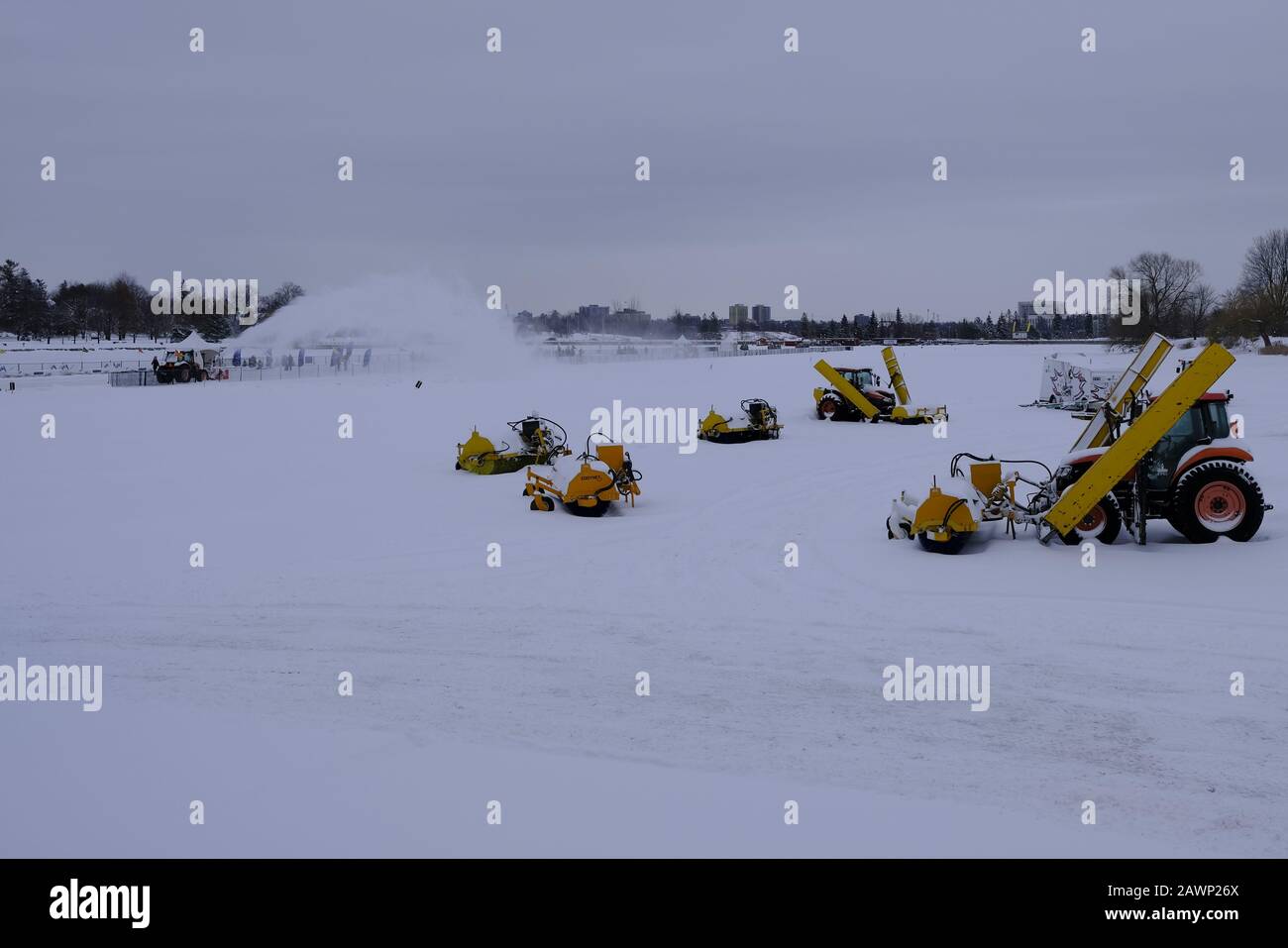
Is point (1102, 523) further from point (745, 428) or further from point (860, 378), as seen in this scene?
point (860, 378)

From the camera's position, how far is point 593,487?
15.3 meters

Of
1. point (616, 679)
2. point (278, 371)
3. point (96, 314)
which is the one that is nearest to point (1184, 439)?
point (616, 679)

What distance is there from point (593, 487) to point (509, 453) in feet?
18.3

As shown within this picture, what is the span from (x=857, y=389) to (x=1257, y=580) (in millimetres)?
20915

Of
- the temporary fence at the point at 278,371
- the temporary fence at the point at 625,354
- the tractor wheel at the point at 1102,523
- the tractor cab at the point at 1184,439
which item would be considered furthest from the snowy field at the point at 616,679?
the temporary fence at the point at 625,354

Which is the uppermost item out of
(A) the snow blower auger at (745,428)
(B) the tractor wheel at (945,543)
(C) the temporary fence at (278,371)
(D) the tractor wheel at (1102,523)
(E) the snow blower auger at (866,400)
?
(C) the temporary fence at (278,371)

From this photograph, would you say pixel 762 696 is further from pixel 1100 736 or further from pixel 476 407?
→ pixel 476 407

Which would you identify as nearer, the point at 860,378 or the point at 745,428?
the point at 745,428

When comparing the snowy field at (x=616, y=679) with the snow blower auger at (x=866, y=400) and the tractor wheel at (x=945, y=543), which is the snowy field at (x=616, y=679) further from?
the snow blower auger at (x=866, y=400)

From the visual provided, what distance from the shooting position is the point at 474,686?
813 centimetres

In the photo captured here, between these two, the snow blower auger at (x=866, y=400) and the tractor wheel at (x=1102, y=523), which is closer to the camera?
the tractor wheel at (x=1102, y=523)

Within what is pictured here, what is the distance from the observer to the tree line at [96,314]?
329ft

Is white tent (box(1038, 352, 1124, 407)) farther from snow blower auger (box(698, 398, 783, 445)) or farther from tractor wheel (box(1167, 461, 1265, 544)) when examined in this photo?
tractor wheel (box(1167, 461, 1265, 544))

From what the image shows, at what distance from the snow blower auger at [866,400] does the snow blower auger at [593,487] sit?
1507cm
